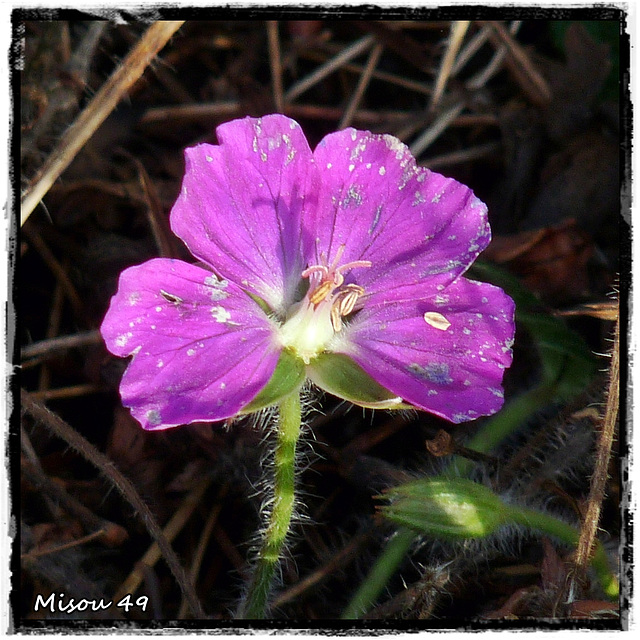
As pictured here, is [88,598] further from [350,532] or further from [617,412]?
[617,412]

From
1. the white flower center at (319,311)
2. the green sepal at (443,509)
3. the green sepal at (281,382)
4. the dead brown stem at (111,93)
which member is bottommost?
the green sepal at (443,509)

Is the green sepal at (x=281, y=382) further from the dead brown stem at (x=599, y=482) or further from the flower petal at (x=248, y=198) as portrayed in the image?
the dead brown stem at (x=599, y=482)

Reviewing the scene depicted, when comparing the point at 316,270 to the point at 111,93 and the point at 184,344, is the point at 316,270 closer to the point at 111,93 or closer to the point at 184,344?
the point at 184,344

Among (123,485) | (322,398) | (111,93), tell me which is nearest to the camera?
(123,485)

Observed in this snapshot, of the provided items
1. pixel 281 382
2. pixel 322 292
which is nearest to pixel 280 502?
pixel 281 382

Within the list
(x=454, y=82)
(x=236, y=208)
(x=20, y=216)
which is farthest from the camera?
(x=454, y=82)

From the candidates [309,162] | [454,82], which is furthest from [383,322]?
[454,82]

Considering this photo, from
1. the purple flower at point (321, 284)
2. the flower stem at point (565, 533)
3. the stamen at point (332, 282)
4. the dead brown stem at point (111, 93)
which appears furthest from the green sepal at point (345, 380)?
the dead brown stem at point (111, 93)
